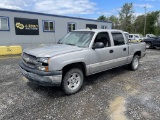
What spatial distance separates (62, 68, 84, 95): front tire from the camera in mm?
4133

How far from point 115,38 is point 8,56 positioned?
7778 mm

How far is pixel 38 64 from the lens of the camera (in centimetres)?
381

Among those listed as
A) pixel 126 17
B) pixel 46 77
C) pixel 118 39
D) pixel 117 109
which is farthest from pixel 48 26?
pixel 126 17

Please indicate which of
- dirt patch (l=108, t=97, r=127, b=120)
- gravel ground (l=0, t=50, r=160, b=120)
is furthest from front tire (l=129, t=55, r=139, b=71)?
dirt patch (l=108, t=97, r=127, b=120)

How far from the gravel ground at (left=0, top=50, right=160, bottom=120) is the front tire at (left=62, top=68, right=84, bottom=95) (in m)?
0.18

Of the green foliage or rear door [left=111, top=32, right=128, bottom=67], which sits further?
the green foliage

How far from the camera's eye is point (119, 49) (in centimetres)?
567

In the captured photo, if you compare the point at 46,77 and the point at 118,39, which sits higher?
the point at 118,39

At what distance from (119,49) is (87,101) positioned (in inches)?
100.0

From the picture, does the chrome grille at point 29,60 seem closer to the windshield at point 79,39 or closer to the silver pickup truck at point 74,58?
the silver pickup truck at point 74,58

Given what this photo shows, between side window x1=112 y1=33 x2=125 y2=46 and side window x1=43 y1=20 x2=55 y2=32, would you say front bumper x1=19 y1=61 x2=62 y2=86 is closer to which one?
side window x1=112 y1=33 x2=125 y2=46

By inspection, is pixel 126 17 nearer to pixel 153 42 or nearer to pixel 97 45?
pixel 153 42

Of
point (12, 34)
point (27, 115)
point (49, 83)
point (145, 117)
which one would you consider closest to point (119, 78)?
point (145, 117)

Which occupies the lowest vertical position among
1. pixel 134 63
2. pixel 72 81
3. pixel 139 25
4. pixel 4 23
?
pixel 72 81
